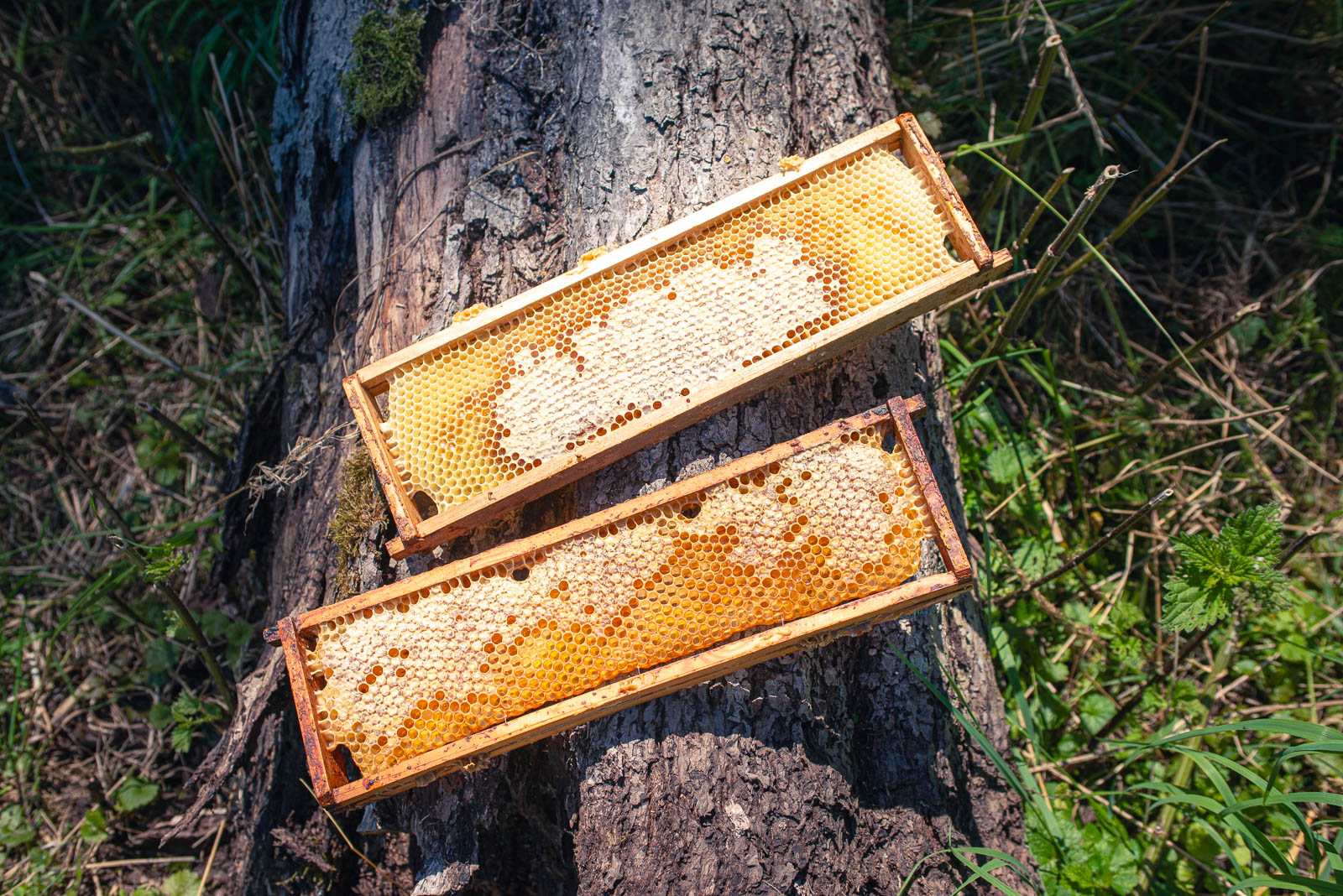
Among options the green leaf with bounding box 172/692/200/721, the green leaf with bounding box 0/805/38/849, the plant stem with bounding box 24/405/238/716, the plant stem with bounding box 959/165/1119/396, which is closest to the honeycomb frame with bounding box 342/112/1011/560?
the plant stem with bounding box 959/165/1119/396

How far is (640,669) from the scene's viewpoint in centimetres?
282

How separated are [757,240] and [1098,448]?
238 centimetres

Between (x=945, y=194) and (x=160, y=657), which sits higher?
(x=945, y=194)

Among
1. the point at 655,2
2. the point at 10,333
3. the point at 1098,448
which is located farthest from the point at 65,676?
the point at 1098,448

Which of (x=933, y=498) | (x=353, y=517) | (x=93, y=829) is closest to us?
(x=933, y=498)

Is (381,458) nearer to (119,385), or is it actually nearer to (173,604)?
(173,604)

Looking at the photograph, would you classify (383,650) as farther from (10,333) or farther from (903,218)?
(10,333)

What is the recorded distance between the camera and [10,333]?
4.79m

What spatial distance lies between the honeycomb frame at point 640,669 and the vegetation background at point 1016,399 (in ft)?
2.39

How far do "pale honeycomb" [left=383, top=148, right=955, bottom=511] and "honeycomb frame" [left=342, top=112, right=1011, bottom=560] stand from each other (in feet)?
0.03

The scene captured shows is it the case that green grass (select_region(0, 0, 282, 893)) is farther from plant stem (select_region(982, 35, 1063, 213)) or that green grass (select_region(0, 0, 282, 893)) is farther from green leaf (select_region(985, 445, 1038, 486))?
plant stem (select_region(982, 35, 1063, 213))

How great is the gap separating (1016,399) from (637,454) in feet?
8.01

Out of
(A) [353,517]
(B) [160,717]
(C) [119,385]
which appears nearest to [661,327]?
(A) [353,517]

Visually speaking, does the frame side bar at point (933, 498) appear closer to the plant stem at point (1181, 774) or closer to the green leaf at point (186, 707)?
the plant stem at point (1181, 774)
